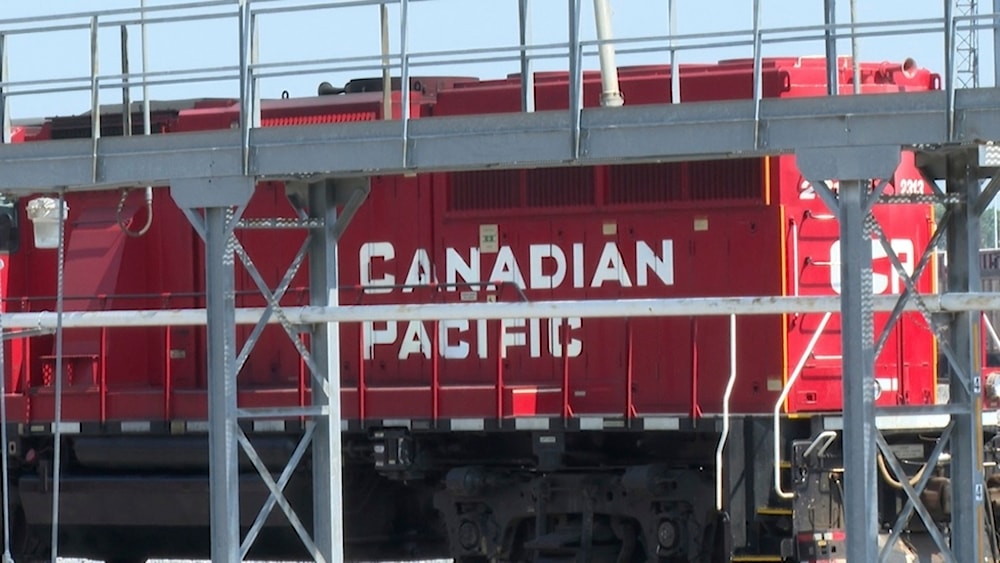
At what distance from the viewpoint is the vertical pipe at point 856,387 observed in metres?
9.05

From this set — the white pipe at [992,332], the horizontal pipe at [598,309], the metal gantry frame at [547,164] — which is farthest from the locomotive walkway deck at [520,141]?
the white pipe at [992,332]

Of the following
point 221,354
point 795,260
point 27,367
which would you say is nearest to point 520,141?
point 221,354

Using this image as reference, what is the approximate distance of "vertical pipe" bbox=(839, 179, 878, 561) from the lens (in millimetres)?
9055

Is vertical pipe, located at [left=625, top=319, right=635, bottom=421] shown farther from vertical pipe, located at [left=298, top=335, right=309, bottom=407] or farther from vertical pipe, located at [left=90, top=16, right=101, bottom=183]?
vertical pipe, located at [left=90, top=16, right=101, bottom=183]

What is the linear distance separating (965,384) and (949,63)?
187cm

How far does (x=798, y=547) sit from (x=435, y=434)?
10.1ft

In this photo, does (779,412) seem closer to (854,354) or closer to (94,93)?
(854,354)

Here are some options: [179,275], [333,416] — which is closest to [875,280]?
[333,416]

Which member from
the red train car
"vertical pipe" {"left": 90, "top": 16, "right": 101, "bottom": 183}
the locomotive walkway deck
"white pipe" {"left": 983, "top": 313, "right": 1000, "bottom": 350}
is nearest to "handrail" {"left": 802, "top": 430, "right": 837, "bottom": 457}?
the red train car

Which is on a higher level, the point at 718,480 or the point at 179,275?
the point at 179,275

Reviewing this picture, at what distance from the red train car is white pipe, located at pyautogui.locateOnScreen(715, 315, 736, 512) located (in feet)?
0.41

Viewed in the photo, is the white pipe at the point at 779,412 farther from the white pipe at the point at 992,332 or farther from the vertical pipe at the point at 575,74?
the vertical pipe at the point at 575,74

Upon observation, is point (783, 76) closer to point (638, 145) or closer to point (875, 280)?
point (875, 280)

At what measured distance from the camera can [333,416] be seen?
36.1 feet
